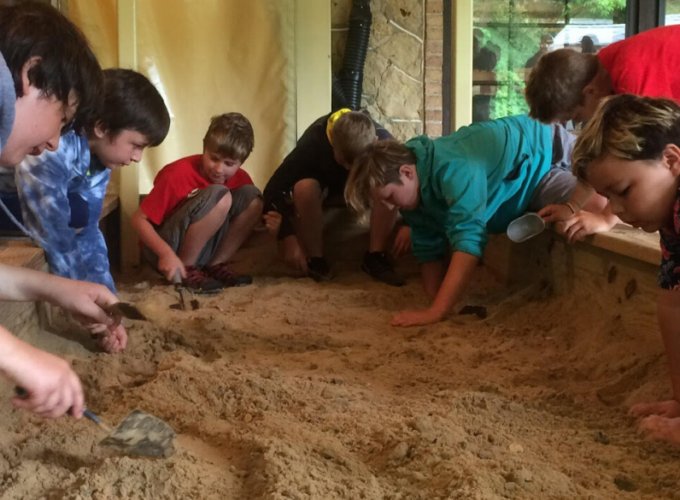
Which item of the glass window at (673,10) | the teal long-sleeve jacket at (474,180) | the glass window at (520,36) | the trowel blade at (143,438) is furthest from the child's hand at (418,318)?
the glass window at (673,10)

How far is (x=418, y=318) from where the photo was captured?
2.12m

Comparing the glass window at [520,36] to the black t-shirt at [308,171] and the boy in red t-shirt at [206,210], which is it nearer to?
the black t-shirt at [308,171]

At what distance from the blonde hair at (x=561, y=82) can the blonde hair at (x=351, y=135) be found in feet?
2.26

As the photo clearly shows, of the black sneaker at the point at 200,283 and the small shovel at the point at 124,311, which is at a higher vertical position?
the small shovel at the point at 124,311

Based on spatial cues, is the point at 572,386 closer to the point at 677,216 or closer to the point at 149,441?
the point at 677,216

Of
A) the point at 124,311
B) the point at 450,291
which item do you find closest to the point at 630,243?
the point at 450,291

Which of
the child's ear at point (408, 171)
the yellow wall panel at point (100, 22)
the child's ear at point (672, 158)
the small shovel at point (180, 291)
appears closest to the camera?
the child's ear at point (672, 158)

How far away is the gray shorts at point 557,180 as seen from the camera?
238cm

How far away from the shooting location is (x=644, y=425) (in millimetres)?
1260

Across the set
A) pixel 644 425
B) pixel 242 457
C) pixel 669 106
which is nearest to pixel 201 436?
Result: pixel 242 457

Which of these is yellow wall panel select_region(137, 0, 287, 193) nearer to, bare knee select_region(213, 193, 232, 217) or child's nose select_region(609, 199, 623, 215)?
bare knee select_region(213, 193, 232, 217)

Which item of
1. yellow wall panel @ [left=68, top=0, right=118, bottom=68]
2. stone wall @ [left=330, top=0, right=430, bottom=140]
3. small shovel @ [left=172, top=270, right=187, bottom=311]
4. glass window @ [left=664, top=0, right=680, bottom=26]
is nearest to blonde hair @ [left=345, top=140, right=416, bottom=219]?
small shovel @ [left=172, top=270, right=187, bottom=311]

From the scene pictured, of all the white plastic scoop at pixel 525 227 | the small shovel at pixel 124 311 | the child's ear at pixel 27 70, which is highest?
the child's ear at pixel 27 70

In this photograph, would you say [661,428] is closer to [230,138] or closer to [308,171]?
[230,138]
